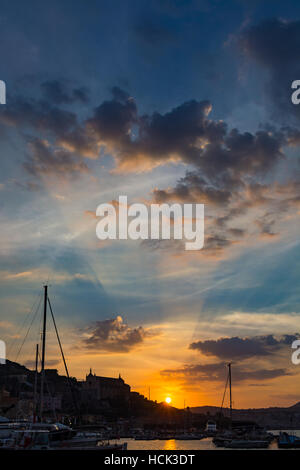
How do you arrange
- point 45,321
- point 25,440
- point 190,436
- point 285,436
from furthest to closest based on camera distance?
point 190,436 < point 285,436 < point 45,321 < point 25,440

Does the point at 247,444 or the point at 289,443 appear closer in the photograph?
the point at 289,443

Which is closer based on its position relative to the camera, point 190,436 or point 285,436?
point 285,436

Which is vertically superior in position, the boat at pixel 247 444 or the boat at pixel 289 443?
the boat at pixel 289 443

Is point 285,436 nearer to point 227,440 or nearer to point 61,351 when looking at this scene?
point 227,440

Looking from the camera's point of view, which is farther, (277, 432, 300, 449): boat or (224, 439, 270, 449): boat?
(224, 439, 270, 449): boat

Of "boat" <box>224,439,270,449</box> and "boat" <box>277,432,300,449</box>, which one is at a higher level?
"boat" <box>277,432,300,449</box>

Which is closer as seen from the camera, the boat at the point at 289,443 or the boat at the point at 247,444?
the boat at the point at 289,443

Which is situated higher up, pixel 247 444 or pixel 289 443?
pixel 289 443
